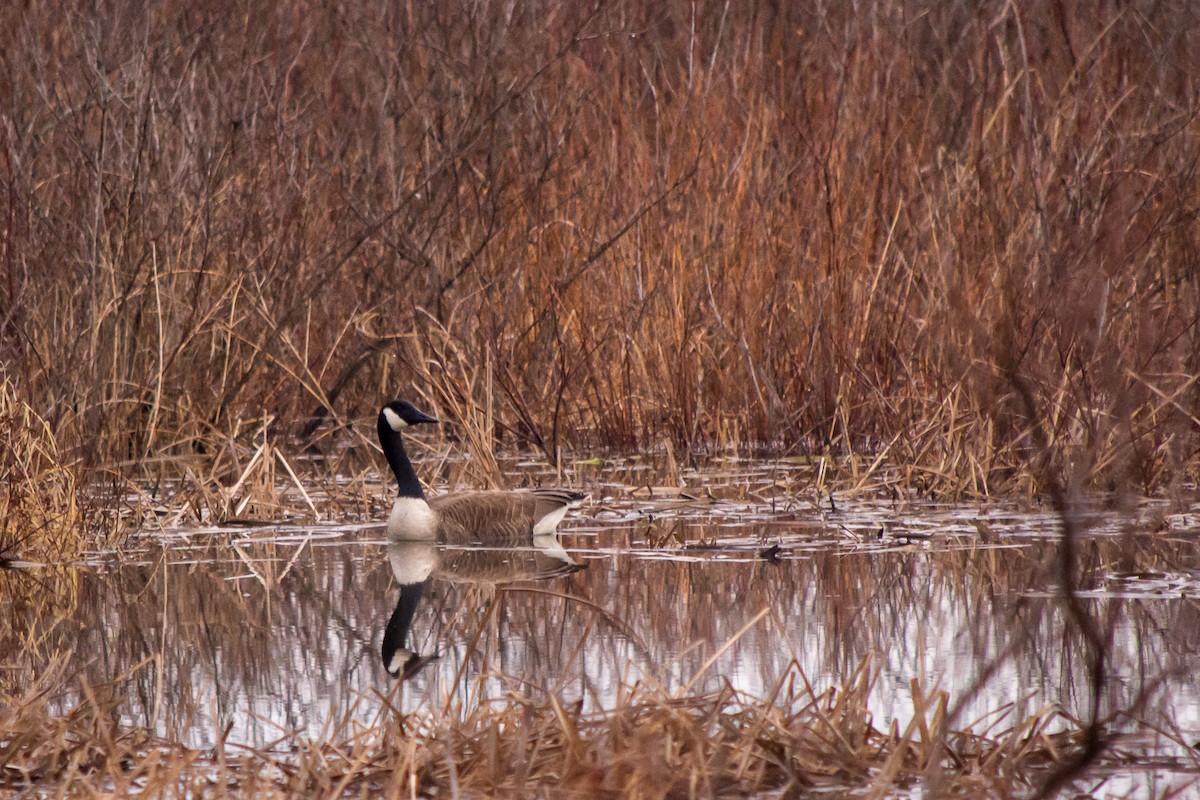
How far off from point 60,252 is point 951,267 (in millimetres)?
4270

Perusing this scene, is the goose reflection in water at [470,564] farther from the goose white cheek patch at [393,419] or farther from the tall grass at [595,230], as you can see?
the tall grass at [595,230]

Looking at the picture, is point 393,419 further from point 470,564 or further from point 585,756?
point 585,756

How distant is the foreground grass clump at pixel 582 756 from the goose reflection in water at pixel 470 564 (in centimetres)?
160

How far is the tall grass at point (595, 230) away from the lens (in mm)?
8281

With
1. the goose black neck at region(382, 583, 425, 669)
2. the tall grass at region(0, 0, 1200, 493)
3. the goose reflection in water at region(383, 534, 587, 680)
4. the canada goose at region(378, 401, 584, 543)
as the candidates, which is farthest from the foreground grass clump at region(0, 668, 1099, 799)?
the tall grass at region(0, 0, 1200, 493)

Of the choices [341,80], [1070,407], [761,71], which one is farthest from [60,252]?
[1070,407]

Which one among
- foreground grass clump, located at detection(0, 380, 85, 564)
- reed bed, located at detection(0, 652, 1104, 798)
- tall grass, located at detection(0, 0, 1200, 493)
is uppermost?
tall grass, located at detection(0, 0, 1200, 493)

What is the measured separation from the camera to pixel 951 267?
7.76m

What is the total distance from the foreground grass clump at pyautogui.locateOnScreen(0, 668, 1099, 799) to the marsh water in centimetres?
10

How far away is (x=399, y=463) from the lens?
7621 millimetres

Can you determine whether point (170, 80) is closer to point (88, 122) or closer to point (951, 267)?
point (88, 122)

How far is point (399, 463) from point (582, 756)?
4090 millimetres

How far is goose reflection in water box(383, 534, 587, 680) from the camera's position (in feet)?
20.2

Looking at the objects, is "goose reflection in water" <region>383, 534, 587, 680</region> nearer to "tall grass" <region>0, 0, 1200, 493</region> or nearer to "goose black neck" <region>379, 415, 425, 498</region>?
"goose black neck" <region>379, 415, 425, 498</region>
